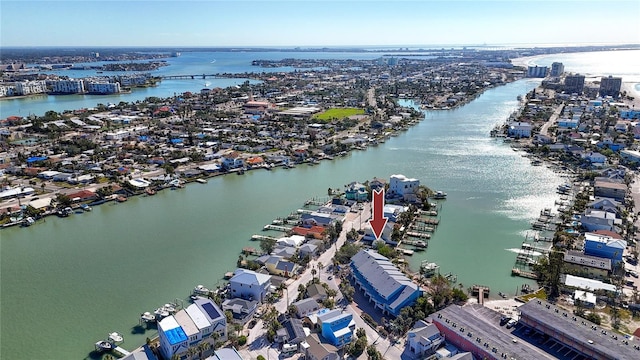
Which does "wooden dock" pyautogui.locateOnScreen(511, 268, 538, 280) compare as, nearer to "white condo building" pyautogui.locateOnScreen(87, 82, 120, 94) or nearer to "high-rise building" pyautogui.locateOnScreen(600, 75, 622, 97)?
"high-rise building" pyautogui.locateOnScreen(600, 75, 622, 97)

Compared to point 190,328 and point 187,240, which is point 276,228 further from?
point 190,328

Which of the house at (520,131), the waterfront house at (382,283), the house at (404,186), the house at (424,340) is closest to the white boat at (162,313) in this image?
the waterfront house at (382,283)

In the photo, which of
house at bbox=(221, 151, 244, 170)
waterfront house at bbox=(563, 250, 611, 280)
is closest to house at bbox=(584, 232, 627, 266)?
waterfront house at bbox=(563, 250, 611, 280)

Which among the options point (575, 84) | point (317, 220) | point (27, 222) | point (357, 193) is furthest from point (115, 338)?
point (575, 84)

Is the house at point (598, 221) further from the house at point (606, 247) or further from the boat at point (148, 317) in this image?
the boat at point (148, 317)

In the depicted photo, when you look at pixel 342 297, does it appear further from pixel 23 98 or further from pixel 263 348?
pixel 23 98
